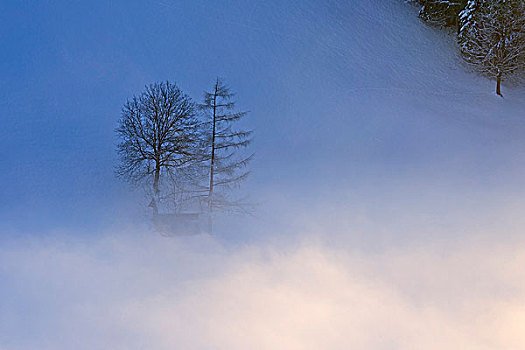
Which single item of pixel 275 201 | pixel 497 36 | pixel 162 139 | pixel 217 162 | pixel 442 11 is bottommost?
pixel 275 201

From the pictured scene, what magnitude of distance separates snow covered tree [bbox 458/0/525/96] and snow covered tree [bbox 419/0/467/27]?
1627 millimetres

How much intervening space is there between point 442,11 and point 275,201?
15004mm

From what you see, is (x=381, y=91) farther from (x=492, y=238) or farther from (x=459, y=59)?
(x=492, y=238)

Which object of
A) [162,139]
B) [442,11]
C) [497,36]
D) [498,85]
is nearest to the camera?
[162,139]

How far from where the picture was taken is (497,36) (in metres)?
21.9

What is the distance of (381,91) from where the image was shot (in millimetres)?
Answer: 21047

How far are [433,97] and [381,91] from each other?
1.98 m

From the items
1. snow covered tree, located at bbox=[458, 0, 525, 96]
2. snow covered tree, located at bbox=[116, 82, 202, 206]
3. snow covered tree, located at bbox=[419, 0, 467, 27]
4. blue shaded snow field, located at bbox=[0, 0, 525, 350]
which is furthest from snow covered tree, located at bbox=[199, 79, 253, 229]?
snow covered tree, located at bbox=[419, 0, 467, 27]

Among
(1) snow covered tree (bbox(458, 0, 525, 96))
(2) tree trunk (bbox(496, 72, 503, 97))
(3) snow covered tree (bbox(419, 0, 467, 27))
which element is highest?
(3) snow covered tree (bbox(419, 0, 467, 27))

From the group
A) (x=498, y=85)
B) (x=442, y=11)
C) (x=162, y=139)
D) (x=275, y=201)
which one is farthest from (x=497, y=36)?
(x=162, y=139)

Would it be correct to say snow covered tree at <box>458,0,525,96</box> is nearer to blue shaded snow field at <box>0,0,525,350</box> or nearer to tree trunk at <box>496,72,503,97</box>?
tree trunk at <box>496,72,503,97</box>

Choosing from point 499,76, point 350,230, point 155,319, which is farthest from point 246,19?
point 155,319

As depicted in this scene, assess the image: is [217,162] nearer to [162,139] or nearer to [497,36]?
[162,139]

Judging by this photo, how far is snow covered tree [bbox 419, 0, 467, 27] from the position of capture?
2412 cm
